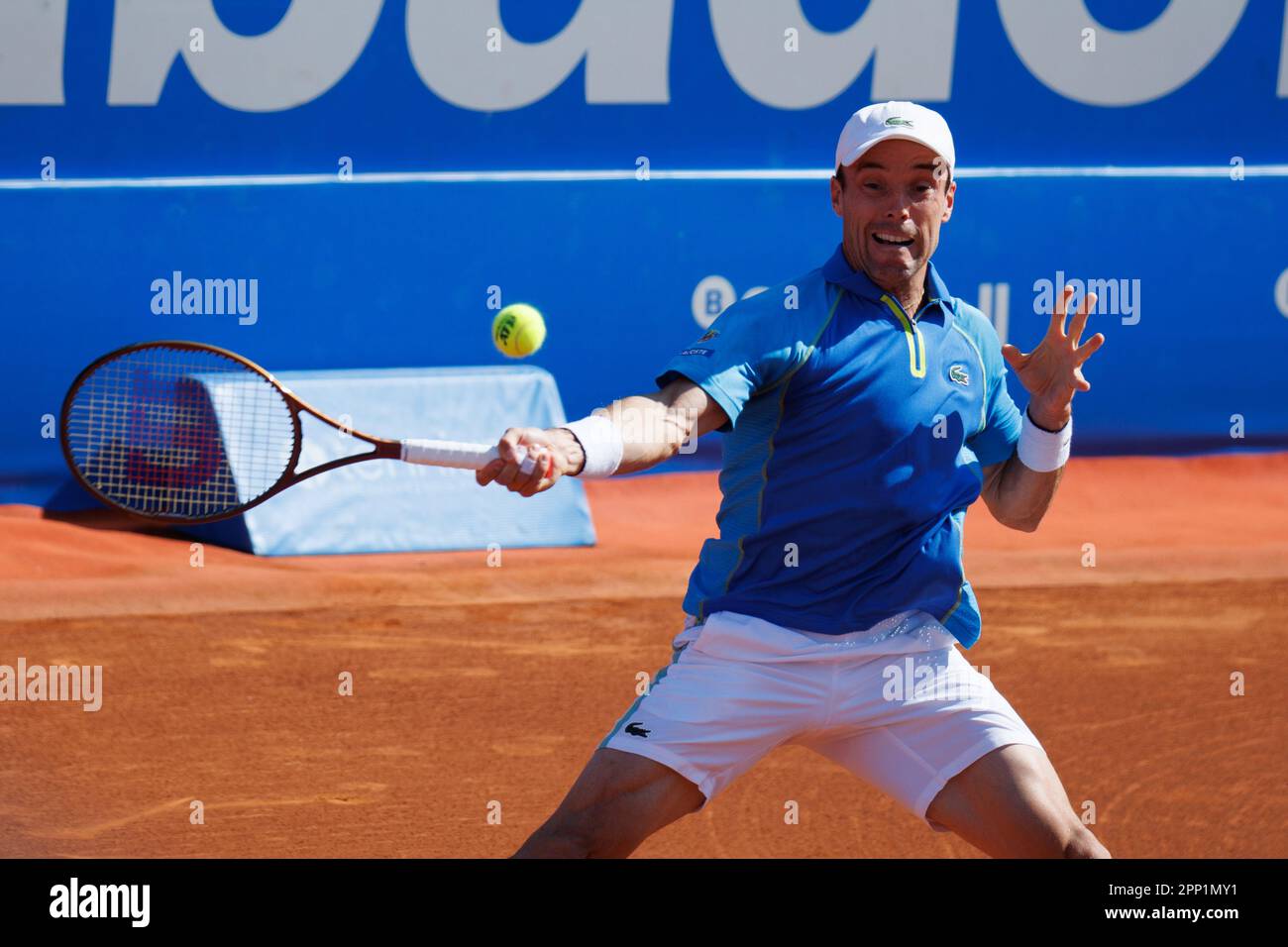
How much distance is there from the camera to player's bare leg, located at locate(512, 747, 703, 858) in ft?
11.1

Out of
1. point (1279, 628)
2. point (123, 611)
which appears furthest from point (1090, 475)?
point (123, 611)

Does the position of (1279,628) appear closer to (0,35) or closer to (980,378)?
(980,378)

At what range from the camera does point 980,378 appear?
3.95 meters

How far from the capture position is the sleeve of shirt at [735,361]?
11.4 ft

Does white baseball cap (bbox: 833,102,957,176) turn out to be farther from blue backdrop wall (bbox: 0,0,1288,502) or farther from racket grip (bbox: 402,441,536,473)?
blue backdrop wall (bbox: 0,0,1288,502)

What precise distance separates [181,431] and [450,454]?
600 cm

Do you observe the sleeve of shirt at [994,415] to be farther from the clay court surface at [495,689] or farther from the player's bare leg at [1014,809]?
the clay court surface at [495,689]

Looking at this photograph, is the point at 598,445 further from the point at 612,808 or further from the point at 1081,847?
the point at 1081,847

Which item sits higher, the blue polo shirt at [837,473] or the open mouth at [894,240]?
the open mouth at [894,240]

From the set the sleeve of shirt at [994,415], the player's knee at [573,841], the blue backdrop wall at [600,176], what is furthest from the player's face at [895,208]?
the blue backdrop wall at [600,176]

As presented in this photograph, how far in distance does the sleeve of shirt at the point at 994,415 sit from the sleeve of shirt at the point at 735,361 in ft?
2.07

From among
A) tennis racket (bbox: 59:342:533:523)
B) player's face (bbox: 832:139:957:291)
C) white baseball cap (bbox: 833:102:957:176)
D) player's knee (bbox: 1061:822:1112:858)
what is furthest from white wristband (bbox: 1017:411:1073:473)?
tennis racket (bbox: 59:342:533:523)

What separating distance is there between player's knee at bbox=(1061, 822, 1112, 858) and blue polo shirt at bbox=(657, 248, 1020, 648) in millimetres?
542
